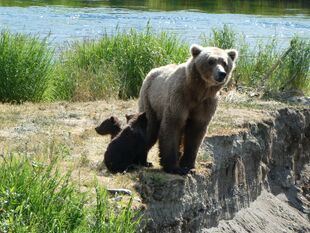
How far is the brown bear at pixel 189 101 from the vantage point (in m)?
8.70

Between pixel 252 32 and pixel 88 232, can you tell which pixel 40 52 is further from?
pixel 252 32

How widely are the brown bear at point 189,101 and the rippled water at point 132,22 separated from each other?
15.8 m

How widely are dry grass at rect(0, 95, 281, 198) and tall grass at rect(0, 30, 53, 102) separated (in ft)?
4.34

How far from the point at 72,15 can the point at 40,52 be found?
17.4 metres

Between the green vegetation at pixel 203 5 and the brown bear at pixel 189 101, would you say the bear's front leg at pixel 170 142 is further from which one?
the green vegetation at pixel 203 5

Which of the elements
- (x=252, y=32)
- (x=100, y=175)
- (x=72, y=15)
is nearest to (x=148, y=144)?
(x=100, y=175)

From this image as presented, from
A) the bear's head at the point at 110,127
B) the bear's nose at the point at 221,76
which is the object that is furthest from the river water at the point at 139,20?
the bear's nose at the point at 221,76

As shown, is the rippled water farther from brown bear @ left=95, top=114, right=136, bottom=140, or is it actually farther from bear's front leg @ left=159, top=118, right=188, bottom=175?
bear's front leg @ left=159, top=118, right=188, bottom=175

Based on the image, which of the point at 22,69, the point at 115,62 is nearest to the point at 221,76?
the point at 22,69

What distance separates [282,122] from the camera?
13.3 m

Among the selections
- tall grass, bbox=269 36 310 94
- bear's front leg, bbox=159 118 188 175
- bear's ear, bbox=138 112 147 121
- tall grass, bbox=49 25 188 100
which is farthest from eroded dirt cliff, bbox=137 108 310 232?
tall grass, bbox=49 25 188 100

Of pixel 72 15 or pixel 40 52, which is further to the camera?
pixel 72 15

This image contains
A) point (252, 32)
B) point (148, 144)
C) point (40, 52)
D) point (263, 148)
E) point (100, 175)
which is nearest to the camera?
point (100, 175)

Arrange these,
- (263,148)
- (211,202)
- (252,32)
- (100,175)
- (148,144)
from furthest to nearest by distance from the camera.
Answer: (252,32), (263,148), (211,202), (148,144), (100,175)
